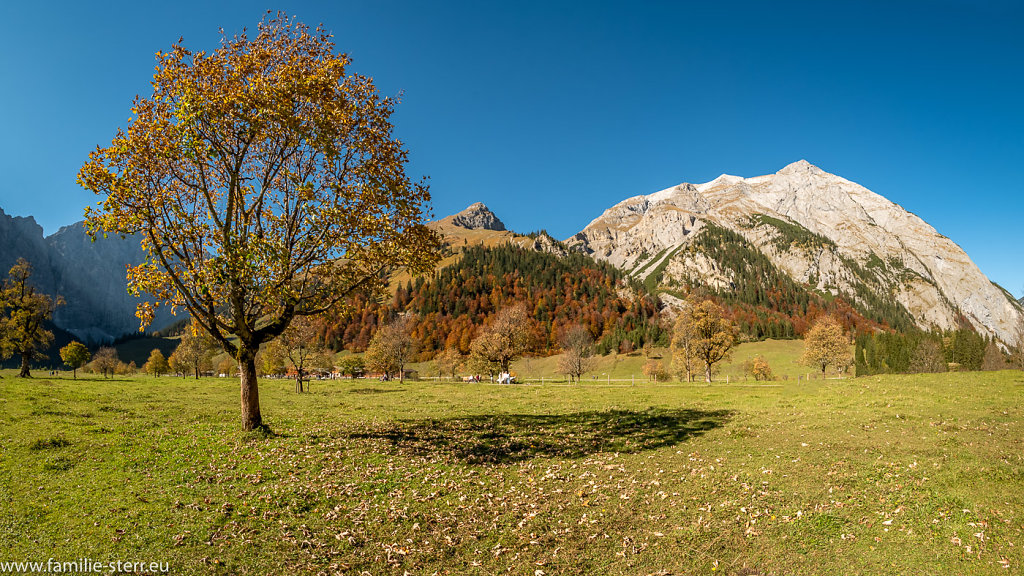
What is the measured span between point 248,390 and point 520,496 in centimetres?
1459

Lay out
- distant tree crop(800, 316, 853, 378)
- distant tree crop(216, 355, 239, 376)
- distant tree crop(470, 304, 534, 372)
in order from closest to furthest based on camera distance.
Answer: distant tree crop(470, 304, 534, 372) → distant tree crop(800, 316, 853, 378) → distant tree crop(216, 355, 239, 376)

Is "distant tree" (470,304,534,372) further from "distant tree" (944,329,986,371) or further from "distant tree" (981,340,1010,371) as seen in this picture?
"distant tree" (981,340,1010,371)

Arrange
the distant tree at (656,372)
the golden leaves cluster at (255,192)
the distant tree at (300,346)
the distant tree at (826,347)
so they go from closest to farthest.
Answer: the golden leaves cluster at (255,192)
the distant tree at (300,346)
the distant tree at (826,347)
the distant tree at (656,372)

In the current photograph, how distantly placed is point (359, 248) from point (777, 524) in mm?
18273

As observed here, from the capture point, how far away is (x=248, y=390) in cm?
2055

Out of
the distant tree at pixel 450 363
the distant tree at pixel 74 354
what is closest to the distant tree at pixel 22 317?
the distant tree at pixel 74 354

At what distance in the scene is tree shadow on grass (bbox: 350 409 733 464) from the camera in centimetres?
1831

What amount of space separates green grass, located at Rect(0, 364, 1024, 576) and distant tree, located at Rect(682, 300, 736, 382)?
56.9 m

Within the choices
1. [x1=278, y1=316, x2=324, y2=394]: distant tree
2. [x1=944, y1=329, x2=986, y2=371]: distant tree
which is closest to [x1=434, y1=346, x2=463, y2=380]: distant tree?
[x1=278, y1=316, x2=324, y2=394]: distant tree

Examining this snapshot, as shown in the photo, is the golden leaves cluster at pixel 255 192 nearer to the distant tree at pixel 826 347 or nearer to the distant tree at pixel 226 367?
the distant tree at pixel 826 347

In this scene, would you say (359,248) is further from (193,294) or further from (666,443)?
(666,443)

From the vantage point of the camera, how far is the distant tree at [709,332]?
260 ft

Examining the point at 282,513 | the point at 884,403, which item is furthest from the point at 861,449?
the point at 282,513

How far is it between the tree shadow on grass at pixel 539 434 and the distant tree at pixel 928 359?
13694 cm
